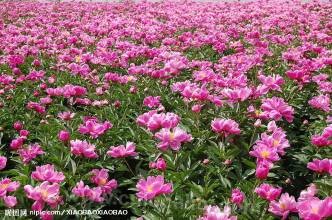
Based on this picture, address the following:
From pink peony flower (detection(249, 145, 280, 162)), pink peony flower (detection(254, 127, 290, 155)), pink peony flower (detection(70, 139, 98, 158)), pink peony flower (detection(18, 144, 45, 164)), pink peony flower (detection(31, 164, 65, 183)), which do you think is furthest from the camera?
pink peony flower (detection(18, 144, 45, 164))

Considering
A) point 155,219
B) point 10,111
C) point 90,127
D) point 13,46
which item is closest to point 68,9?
point 13,46

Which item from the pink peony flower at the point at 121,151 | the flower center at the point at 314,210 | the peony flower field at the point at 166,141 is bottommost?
the peony flower field at the point at 166,141

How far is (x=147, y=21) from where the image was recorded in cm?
1060

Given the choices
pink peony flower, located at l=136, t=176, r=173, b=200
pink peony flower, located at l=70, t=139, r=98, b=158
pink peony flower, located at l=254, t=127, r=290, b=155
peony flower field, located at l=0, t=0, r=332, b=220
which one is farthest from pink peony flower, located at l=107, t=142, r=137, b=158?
pink peony flower, located at l=254, t=127, r=290, b=155

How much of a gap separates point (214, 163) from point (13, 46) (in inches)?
186

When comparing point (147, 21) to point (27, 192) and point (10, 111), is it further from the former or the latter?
point (27, 192)

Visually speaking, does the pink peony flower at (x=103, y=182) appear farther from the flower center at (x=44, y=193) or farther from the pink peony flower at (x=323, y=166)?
the pink peony flower at (x=323, y=166)

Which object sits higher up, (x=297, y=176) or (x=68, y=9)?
(x=297, y=176)

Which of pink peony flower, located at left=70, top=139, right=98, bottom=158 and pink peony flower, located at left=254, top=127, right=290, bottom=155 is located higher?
pink peony flower, located at left=254, top=127, right=290, bottom=155

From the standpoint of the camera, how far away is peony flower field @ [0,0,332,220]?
2686 mm

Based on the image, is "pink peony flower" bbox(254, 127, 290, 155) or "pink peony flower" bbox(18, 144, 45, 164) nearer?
"pink peony flower" bbox(254, 127, 290, 155)

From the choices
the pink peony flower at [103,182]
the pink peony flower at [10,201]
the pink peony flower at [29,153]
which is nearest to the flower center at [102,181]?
the pink peony flower at [103,182]

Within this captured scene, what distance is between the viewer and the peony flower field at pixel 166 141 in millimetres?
2686

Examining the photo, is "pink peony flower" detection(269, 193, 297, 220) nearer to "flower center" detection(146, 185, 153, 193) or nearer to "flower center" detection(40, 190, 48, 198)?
"flower center" detection(146, 185, 153, 193)
